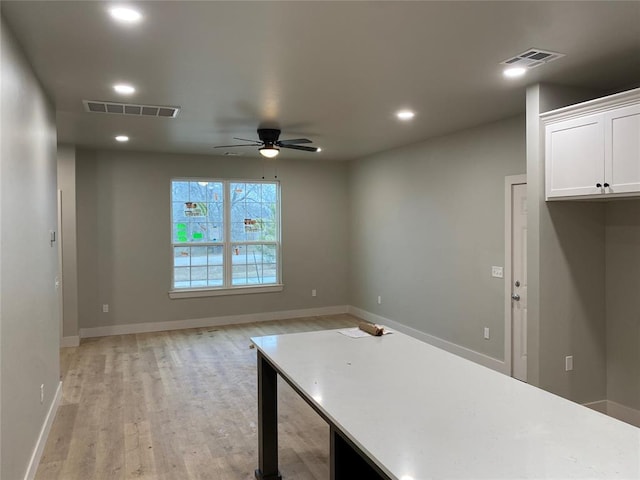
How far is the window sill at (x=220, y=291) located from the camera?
7.00 m

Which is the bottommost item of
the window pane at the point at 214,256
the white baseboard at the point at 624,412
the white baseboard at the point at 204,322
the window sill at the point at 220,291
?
the white baseboard at the point at 624,412

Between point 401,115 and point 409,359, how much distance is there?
9.31ft

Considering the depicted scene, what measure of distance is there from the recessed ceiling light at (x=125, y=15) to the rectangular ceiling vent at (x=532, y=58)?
2225 mm

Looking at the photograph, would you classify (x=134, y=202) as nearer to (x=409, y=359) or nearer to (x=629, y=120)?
(x=409, y=359)

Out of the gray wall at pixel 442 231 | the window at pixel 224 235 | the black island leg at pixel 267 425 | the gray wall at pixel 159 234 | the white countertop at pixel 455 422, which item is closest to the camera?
the white countertop at pixel 455 422

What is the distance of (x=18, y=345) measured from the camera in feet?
8.39

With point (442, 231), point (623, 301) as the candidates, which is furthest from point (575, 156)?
point (442, 231)

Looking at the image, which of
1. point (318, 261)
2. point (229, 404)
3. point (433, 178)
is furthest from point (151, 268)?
point (433, 178)

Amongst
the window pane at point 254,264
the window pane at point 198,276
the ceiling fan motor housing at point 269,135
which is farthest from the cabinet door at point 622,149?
the window pane at point 198,276

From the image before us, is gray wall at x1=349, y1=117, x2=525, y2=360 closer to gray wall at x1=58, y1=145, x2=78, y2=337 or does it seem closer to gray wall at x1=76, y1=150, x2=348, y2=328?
gray wall at x1=76, y1=150, x2=348, y2=328

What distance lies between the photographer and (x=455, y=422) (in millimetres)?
1632

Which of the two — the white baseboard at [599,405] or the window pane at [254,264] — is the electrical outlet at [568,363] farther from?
the window pane at [254,264]

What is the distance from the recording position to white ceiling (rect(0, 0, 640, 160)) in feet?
7.58

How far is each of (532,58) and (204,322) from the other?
19.0ft
